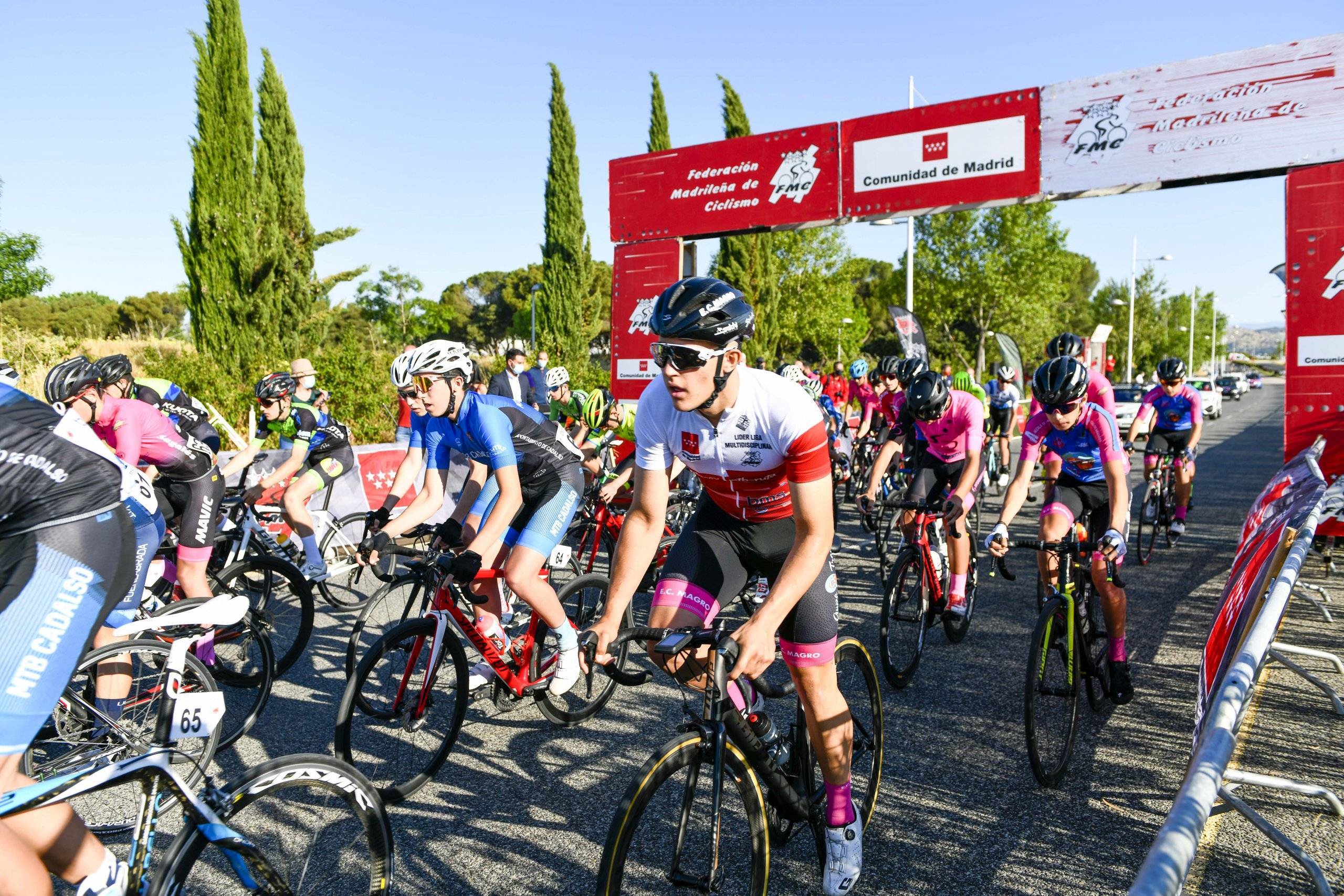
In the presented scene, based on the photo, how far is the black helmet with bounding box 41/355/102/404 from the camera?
15.7ft

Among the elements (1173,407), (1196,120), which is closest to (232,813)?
(1196,120)

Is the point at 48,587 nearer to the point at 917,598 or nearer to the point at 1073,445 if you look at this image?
the point at 917,598

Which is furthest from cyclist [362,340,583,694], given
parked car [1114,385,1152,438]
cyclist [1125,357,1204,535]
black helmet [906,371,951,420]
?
parked car [1114,385,1152,438]

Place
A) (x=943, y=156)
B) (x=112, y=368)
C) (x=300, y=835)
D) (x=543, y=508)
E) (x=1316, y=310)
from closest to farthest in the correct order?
(x=300, y=835)
(x=543, y=508)
(x=112, y=368)
(x=1316, y=310)
(x=943, y=156)

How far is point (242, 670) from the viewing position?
201 inches

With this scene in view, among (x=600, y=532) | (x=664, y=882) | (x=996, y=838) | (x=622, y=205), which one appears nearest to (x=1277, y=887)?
(x=996, y=838)

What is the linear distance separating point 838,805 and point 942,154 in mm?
9703

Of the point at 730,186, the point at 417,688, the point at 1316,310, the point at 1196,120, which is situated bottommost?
the point at 417,688

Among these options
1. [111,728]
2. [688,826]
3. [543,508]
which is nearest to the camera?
[688,826]

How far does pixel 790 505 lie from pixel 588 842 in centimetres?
169

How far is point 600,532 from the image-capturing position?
296 inches

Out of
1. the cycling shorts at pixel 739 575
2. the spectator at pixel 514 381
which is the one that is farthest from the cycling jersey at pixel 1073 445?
the spectator at pixel 514 381

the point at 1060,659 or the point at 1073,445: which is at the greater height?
the point at 1073,445

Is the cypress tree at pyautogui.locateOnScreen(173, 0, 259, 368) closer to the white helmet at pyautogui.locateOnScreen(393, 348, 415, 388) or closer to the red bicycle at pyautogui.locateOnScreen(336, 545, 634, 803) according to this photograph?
the white helmet at pyautogui.locateOnScreen(393, 348, 415, 388)
